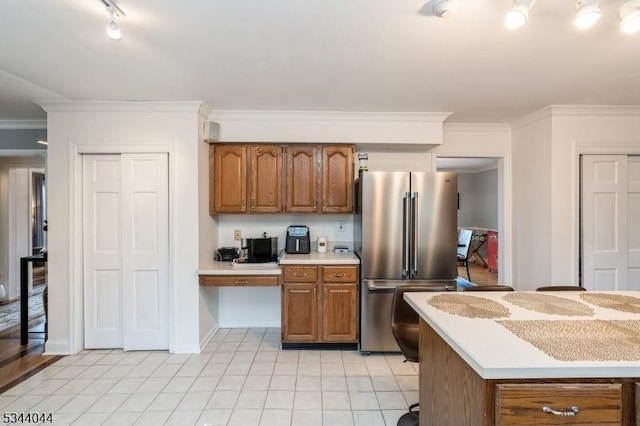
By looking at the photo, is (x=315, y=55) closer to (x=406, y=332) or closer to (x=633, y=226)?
(x=406, y=332)

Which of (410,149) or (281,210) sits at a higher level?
(410,149)

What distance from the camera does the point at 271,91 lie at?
2869mm

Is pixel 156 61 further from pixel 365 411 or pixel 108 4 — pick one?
pixel 365 411

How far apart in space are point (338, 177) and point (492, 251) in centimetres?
572

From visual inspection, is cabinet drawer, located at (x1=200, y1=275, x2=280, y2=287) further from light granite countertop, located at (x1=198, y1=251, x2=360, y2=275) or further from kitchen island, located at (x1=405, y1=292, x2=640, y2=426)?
kitchen island, located at (x1=405, y1=292, x2=640, y2=426)

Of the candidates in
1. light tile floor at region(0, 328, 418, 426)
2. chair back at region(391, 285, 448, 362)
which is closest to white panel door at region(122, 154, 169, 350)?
light tile floor at region(0, 328, 418, 426)

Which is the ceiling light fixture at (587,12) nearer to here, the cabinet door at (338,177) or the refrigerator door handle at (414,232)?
the refrigerator door handle at (414,232)

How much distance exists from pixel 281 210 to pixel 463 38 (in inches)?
89.5

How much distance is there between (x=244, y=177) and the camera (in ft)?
11.6

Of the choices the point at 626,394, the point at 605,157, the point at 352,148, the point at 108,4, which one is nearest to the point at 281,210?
the point at 352,148

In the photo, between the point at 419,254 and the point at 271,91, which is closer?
the point at 271,91

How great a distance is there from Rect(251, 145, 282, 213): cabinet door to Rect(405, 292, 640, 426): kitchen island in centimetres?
224

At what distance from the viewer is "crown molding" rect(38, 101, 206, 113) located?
3134mm

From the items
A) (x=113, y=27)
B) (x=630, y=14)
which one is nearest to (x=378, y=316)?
(x=630, y=14)
